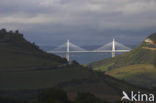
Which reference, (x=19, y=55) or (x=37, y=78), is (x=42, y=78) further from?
(x=19, y=55)

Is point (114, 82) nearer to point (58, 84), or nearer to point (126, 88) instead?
point (126, 88)

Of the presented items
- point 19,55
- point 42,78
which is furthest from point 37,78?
point 19,55

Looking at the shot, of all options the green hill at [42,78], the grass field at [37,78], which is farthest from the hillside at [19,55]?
the grass field at [37,78]

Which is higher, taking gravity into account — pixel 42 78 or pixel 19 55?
pixel 19 55

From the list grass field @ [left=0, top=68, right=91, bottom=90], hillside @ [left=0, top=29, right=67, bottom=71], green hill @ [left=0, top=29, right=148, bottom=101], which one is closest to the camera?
green hill @ [left=0, top=29, right=148, bottom=101]

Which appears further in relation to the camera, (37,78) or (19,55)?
(19,55)

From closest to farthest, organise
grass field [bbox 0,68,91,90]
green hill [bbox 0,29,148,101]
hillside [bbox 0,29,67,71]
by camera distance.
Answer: green hill [bbox 0,29,148,101]
grass field [bbox 0,68,91,90]
hillside [bbox 0,29,67,71]

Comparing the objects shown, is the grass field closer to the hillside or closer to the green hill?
the green hill

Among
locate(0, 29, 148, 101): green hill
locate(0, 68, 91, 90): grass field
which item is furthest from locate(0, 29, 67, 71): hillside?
locate(0, 68, 91, 90): grass field

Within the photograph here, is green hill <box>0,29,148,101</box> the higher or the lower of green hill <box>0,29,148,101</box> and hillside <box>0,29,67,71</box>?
the lower
